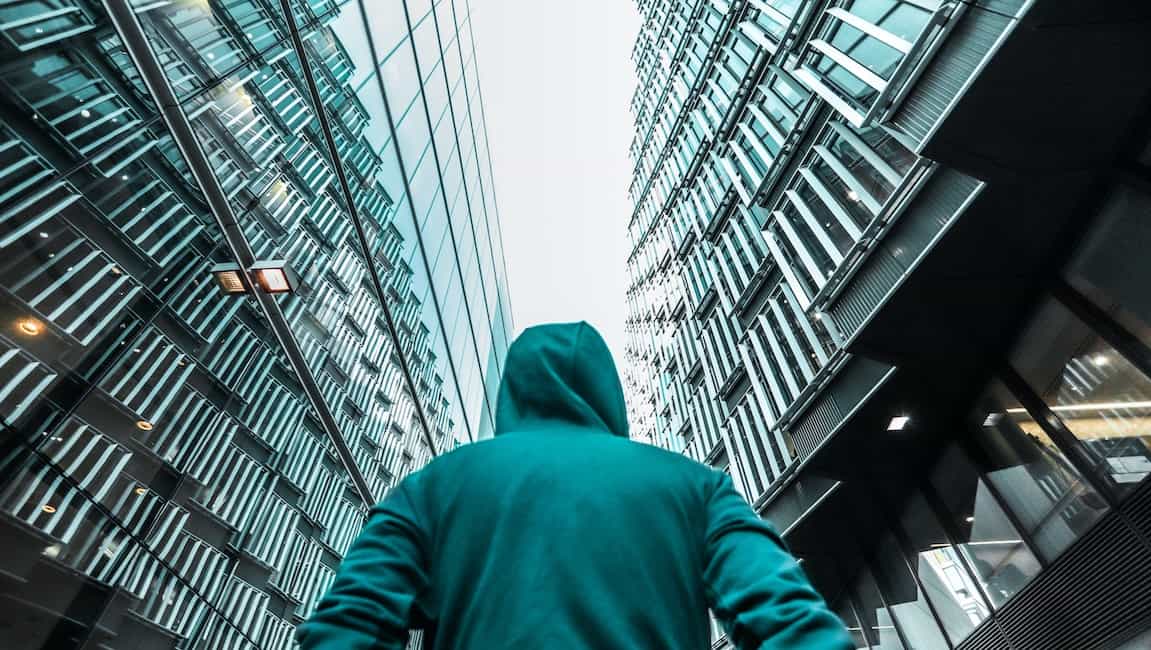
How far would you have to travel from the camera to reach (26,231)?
2998 millimetres

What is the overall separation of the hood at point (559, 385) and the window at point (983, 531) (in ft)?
29.1

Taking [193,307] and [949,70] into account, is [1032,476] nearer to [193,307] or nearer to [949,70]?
[949,70]

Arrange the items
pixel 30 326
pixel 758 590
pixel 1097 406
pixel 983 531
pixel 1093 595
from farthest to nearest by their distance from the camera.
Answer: pixel 983 531 → pixel 1097 406 → pixel 1093 595 → pixel 30 326 → pixel 758 590

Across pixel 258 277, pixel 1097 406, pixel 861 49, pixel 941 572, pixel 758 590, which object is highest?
pixel 861 49

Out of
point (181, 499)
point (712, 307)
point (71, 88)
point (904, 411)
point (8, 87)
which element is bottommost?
point (181, 499)

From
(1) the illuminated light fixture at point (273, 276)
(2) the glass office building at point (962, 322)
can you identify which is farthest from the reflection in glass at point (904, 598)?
(1) the illuminated light fixture at point (273, 276)

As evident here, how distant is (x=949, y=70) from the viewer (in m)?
6.28

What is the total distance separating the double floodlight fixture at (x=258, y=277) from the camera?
4617 mm

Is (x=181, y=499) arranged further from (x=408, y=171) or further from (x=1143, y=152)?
(x=1143, y=152)

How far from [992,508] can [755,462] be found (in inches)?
277

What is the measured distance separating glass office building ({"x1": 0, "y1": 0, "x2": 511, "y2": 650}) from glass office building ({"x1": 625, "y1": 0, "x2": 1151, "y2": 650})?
23.7 feet

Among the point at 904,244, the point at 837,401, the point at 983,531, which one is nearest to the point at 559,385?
the point at 904,244

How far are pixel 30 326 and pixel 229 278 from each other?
5.61 ft

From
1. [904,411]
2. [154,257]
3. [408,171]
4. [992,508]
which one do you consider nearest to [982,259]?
[904,411]
